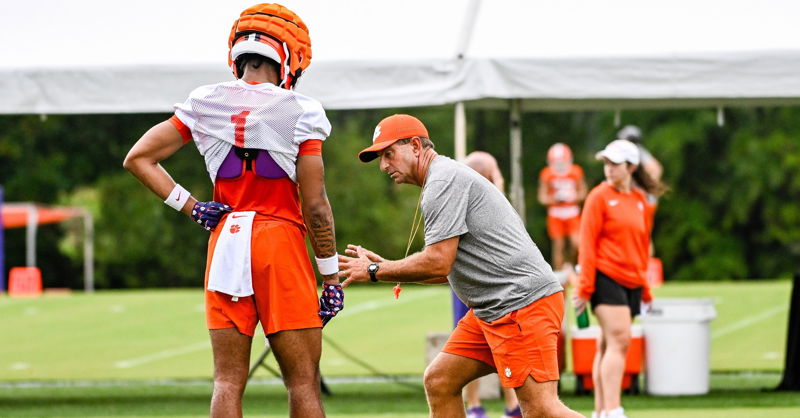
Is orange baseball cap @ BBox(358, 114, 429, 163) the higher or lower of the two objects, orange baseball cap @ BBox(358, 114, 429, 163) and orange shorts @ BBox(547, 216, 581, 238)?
the higher

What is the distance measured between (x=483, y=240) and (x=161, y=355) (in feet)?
32.9

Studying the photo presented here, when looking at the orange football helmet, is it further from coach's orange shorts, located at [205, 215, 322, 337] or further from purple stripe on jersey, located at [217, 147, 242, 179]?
coach's orange shorts, located at [205, 215, 322, 337]

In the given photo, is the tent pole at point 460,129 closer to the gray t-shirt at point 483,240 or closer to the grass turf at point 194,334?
the grass turf at point 194,334

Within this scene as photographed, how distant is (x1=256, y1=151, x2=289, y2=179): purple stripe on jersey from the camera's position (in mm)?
5398

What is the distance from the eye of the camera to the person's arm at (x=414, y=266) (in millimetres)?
5867

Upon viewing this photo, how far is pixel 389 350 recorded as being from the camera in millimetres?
15406

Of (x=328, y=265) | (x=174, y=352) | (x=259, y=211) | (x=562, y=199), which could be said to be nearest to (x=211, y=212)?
(x=259, y=211)

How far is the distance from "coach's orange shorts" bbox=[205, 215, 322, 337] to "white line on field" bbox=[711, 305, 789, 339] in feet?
36.1

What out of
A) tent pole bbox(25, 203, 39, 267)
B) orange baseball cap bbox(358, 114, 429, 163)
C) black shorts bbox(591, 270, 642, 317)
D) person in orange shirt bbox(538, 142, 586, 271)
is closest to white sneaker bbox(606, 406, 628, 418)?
black shorts bbox(591, 270, 642, 317)

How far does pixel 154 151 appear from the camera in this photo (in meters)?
5.57

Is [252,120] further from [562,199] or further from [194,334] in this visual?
[562,199]

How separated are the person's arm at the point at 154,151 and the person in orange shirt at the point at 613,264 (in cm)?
366

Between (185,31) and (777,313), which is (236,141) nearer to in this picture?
(185,31)

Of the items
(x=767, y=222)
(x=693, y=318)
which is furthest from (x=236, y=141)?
(x=767, y=222)
